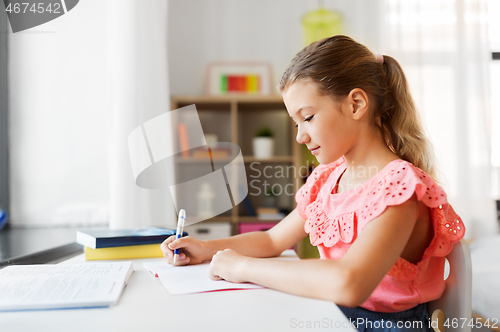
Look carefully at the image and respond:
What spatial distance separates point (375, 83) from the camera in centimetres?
85

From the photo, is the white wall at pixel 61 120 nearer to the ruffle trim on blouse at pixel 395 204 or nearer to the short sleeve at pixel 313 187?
the short sleeve at pixel 313 187

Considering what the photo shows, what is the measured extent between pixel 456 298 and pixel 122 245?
2.44 ft

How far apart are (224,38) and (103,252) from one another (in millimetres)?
2011

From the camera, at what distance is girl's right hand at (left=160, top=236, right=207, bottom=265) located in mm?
879

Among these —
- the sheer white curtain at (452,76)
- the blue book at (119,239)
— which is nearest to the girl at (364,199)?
the blue book at (119,239)

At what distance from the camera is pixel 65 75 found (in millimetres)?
1800

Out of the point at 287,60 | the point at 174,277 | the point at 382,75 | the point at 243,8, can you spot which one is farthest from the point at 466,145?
the point at 174,277

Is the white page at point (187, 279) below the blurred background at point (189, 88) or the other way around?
below

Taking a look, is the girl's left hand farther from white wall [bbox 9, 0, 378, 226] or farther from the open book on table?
white wall [bbox 9, 0, 378, 226]

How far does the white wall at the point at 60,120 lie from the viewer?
→ 1642mm

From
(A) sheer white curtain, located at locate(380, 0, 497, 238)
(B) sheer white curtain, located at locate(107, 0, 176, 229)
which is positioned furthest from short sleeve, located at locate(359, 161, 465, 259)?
(A) sheer white curtain, located at locate(380, 0, 497, 238)

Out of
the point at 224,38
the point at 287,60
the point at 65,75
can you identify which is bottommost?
the point at 65,75

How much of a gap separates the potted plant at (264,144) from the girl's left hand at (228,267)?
5.45ft

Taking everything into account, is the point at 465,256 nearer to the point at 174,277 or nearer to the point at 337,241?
the point at 337,241
